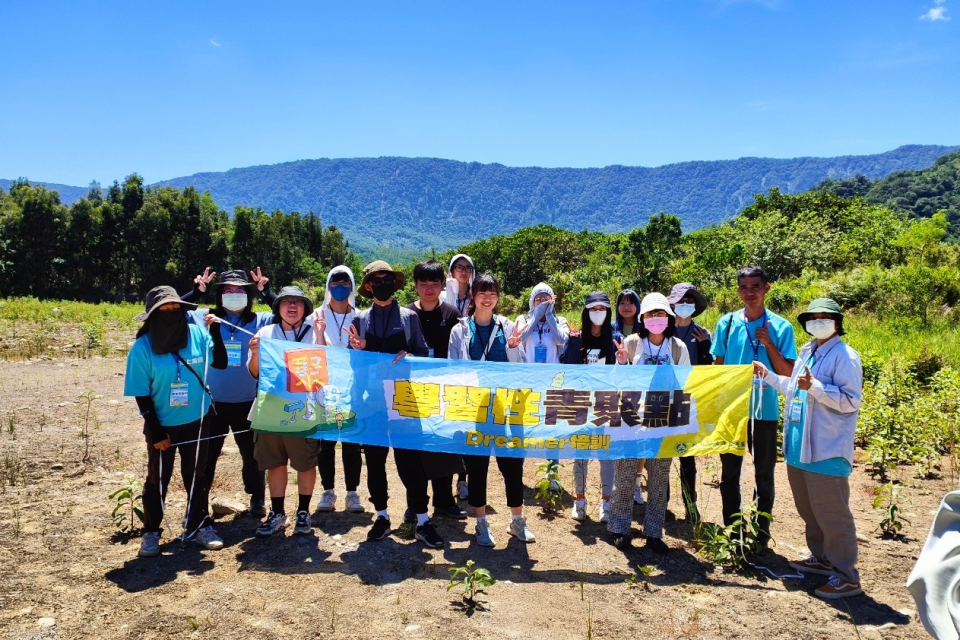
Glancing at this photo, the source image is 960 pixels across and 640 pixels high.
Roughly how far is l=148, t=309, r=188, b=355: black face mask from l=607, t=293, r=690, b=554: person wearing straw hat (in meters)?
3.52

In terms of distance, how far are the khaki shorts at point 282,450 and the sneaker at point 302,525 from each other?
388 mm

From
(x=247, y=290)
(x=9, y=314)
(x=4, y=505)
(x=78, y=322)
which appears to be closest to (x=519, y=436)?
(x=247, y=290)

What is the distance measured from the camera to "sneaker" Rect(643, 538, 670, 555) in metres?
4.74

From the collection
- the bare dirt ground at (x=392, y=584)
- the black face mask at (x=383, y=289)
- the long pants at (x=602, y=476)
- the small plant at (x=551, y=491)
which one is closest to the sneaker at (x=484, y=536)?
the bare dirt ground at (x=392, y=584)

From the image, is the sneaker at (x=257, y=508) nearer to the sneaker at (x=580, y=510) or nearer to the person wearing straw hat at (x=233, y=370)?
the person wearing straw hat at (x=233, y=370)

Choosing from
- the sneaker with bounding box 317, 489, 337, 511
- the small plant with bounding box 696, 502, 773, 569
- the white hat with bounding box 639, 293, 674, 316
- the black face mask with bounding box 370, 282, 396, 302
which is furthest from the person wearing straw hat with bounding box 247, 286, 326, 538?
the small plant with bounding box 696, 502, 773, 569

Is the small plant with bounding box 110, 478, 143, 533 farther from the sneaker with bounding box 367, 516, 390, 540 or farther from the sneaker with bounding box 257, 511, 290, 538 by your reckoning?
the sneaker with bounding box 367, 516, 390, 540

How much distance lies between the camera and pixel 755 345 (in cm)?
479

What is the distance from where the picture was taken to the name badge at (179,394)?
449 centimetres

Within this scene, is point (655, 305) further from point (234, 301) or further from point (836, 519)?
point (234, 301)

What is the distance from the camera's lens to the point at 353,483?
18.2 feet

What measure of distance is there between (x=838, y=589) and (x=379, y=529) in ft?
11.1

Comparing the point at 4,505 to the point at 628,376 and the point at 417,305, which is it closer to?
the point at 417,305

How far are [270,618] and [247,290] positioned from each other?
266cm
